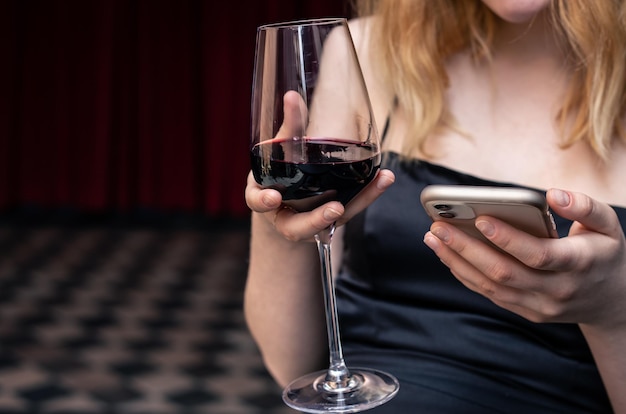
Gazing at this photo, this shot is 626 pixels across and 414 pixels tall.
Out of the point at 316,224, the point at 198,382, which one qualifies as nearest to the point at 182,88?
the point at 198,382

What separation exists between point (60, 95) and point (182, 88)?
2.25 feet

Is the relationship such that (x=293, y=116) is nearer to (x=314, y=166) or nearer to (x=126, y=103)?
(x=314, y=166)

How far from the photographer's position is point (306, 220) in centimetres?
91

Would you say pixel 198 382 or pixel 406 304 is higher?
pixel 406 304

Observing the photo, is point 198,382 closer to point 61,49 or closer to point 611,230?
point 611,230

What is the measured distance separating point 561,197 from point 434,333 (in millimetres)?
430

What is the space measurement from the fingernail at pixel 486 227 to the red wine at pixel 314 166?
0.44ft

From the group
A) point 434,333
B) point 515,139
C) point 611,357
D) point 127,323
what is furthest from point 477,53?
point 127,323

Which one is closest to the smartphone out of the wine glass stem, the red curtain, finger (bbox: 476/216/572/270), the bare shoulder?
finger (bbox: 476/216/572/270)

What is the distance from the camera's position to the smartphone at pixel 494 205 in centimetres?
81

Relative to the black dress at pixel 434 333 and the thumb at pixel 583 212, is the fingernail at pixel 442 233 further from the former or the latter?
the black dress at pixel 434 333

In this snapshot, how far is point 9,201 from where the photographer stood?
5027mm

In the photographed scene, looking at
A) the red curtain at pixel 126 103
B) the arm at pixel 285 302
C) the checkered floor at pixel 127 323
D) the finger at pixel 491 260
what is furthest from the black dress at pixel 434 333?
the red curtain at pixel 126 103

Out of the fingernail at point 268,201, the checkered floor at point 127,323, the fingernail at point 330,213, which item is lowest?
the checkered floor at point 127,323
